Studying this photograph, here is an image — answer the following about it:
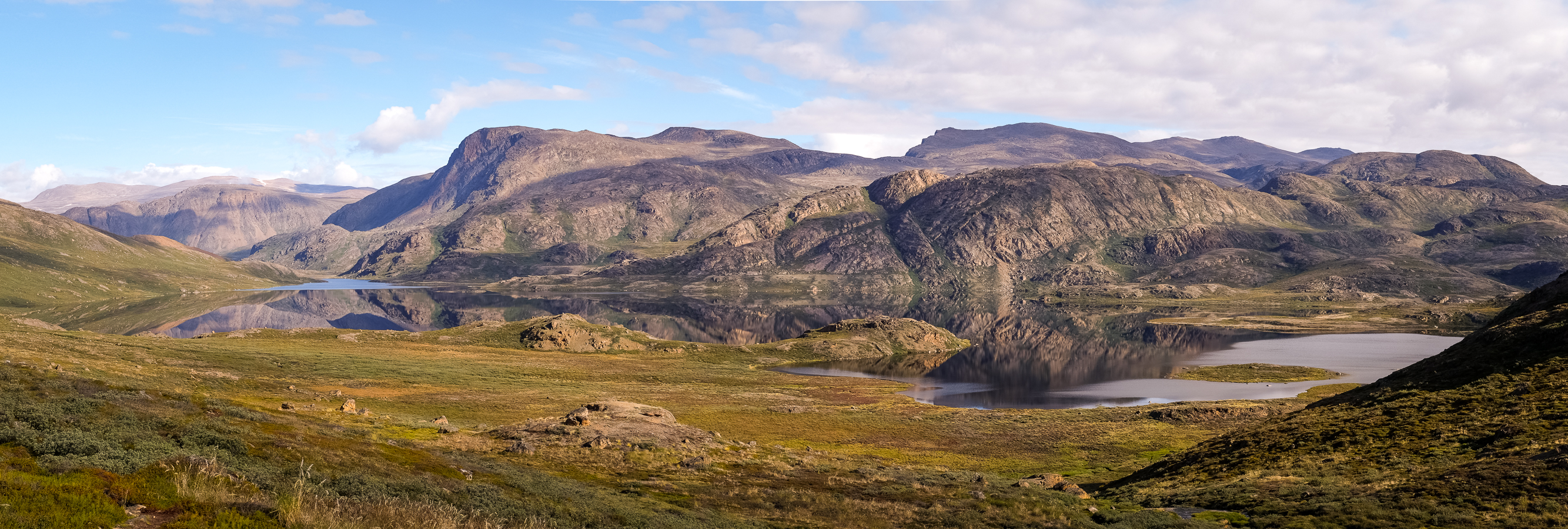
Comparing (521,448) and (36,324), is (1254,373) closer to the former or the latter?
(521,448)

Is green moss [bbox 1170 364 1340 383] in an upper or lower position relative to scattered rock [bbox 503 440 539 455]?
lower

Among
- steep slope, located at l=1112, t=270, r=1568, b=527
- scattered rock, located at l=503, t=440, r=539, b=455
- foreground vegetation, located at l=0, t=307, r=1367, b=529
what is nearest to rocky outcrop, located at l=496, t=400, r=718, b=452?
scattered rock, located at l=503, t=440, r=539, b=455

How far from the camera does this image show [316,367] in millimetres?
114625

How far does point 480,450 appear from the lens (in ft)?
173

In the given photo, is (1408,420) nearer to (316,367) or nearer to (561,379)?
(561,379)

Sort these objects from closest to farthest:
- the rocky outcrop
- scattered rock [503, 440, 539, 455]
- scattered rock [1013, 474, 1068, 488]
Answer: scattered rock [503, 440, 539, 455] < scattered rock [1013, 474, 1068, 488] < the rocky outcrop

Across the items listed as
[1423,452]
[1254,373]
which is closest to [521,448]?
[1423,452]

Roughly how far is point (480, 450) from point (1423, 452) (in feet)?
182

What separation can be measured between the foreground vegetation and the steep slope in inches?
228

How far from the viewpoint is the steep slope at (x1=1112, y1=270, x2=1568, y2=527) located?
33656mm

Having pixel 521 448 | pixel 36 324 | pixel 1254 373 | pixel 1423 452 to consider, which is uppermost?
pixel 1423 452

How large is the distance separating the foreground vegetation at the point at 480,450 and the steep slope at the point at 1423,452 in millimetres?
5799

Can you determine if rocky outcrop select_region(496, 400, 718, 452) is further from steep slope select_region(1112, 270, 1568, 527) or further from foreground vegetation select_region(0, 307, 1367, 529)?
steep slope select_region(1112, 270, 1568, 527)

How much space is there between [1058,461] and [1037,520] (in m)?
39.3
